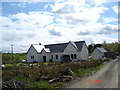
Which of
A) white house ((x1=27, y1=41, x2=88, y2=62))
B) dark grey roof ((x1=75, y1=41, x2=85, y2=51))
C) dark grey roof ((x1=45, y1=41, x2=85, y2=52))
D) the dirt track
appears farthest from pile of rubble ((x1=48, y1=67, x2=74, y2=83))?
dark grey roof ((x1=75, y1=41, x2=85, y2=51))

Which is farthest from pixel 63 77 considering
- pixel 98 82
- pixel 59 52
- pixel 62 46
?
pixel 62 46

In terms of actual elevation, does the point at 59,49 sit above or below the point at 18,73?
above

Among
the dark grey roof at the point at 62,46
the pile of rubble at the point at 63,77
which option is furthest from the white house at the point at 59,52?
the pile of rubble at the point at 63,77

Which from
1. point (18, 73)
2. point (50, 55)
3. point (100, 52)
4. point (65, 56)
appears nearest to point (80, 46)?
point (65, 56)

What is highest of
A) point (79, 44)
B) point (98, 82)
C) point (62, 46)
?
point (79, 44)

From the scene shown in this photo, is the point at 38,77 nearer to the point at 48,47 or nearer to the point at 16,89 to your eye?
the point at 16,89

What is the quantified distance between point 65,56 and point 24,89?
106ft

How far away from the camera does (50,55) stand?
46.8 m

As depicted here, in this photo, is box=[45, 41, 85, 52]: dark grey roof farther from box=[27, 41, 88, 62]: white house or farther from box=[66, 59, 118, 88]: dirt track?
box=[66, 59, 118, 88]: dirt track

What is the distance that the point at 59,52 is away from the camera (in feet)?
147

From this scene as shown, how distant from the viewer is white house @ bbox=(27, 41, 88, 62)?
4378cm

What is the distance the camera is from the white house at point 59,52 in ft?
144

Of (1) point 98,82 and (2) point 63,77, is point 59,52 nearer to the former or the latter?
(2) point 63,77

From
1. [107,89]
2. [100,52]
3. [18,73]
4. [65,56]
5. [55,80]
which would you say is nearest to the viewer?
[107,89]
